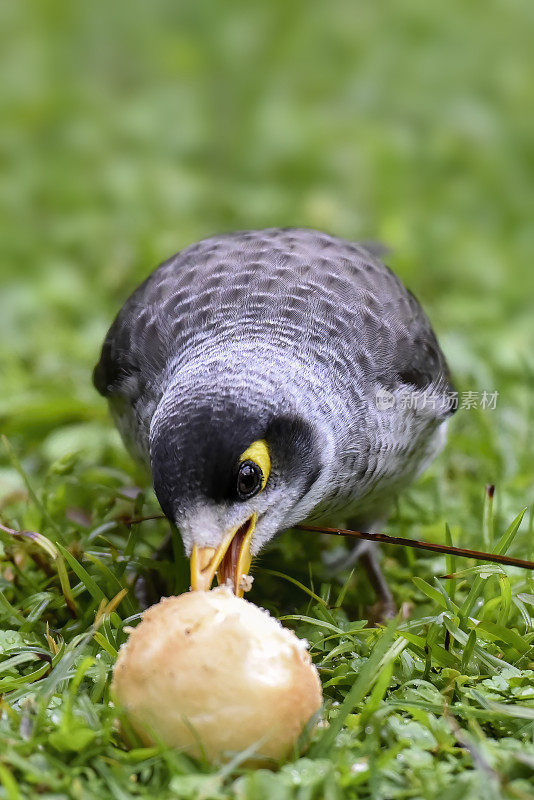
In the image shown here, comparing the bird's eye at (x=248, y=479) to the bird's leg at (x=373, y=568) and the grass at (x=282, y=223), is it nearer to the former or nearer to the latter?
the grass at (x=282, y=223)

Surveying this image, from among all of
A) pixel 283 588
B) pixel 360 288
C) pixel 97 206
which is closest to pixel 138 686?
pixel 283 588

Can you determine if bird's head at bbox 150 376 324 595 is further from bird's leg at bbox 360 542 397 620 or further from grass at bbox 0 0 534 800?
bird's leg at bbox 360 542 397 620

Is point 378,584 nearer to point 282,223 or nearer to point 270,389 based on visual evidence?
point 270,389

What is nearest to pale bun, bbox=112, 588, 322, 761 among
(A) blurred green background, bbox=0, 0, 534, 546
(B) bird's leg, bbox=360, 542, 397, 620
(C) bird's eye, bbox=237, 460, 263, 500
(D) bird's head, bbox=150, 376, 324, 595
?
(D) bird's head, bbox=150, 376, 324, 595

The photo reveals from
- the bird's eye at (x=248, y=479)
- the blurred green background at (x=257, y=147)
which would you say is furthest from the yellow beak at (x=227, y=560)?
the blurred green background at (x=257, y=147)

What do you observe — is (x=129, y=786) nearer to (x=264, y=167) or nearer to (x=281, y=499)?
(x=281, y=499)

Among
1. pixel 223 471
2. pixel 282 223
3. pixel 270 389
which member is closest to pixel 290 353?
A: pixel 270 389

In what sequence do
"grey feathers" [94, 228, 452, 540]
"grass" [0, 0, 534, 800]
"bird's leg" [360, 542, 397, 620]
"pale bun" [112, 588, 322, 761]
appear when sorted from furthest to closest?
"bird's leg" [360, 542, 397, 620] → "grey feathers" [94, 228, 452, 540] → "grass" [0, 0, 534, 800] → "pale bun" [112, 588, 322, 761]
